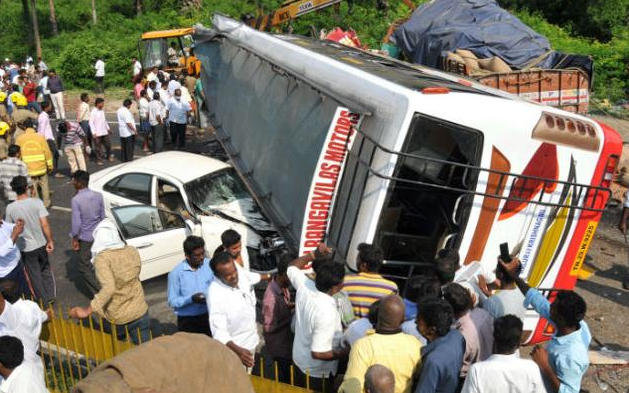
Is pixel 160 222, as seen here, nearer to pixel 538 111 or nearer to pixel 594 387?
pixel 538 111

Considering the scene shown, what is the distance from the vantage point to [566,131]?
584cm

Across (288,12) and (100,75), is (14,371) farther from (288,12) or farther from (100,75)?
(100,75)

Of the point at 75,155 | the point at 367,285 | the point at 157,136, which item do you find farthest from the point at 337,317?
the point at 157,136

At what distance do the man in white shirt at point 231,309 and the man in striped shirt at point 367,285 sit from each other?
0.81 meters

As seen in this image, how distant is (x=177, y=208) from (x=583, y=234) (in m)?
5.33

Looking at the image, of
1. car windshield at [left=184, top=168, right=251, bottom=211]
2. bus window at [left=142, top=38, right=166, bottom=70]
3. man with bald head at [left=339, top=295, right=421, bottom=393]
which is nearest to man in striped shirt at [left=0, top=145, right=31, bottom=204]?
car windshield at [left=184, top=168, right=251, bottom=211]

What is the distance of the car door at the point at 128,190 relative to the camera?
8.70 meters

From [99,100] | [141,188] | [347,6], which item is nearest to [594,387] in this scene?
[141,188]

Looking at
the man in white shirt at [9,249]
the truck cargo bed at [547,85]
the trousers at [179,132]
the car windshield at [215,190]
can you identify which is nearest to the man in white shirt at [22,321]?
the man in white shirt at [9,249]

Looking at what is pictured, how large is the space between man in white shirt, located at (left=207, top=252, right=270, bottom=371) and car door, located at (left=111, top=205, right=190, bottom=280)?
336 centimetres

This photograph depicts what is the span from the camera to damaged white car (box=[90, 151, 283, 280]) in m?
7.88

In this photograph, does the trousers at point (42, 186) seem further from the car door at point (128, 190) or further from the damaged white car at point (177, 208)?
the car door at point (128, 190)

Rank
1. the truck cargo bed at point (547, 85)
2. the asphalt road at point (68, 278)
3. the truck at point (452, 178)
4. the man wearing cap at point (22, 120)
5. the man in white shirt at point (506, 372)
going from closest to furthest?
the man in white shirt at point (506, 372) < the truck at point (452, 178) < the asphalt road at point (68, 278) < the man wearing cap at point (22, 120) < the truck cargo bed at point (547, 85)

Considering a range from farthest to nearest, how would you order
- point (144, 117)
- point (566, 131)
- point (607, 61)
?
point (607, 61), point (144, 117), point (566, 131)
